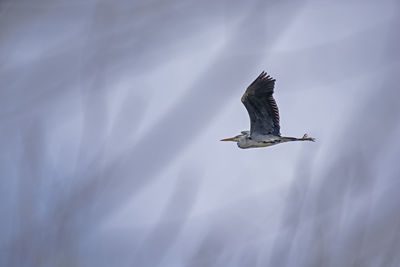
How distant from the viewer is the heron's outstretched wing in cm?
931

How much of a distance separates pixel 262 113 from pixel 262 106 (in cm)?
20

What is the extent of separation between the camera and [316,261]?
3.07m

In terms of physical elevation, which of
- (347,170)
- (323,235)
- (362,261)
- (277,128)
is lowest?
(362,261)

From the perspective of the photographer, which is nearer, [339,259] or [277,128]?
[339,259]

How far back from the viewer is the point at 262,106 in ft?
31.8

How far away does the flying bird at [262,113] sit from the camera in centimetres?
934

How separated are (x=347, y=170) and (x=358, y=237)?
0.60 meters

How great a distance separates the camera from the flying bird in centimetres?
934

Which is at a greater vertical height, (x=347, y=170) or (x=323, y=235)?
(x=347, y=170)

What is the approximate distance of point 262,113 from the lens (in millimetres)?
9836

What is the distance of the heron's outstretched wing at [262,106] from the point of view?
367 inches

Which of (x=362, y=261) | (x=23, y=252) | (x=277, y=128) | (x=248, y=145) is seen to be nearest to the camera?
(x=23, y=252)

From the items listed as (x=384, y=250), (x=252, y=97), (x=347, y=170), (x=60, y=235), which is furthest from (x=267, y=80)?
(x=60, y=235)

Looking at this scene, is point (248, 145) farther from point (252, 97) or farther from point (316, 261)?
point (316, 261)
